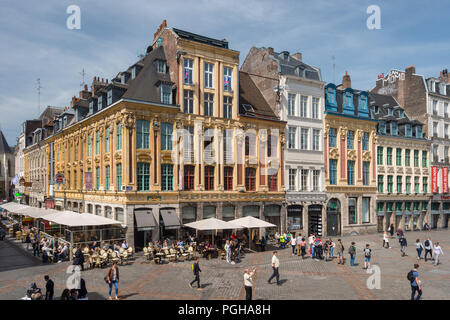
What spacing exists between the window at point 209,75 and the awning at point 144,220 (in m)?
12.5

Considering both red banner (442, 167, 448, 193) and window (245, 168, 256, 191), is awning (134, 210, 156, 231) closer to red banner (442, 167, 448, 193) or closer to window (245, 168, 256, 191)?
window (245, 168, 256, 191)

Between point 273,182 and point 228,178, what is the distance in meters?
5.41

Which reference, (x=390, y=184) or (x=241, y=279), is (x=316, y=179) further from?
(x=241, y=279)

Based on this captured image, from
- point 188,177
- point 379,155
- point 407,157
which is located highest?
point 379,155

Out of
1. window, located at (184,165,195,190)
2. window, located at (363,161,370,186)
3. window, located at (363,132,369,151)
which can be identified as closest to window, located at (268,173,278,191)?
window, located at (184,165,195,190)

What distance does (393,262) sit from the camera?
2611 centimetres

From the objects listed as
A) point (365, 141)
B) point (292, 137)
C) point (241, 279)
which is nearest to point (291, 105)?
point (292, 137)

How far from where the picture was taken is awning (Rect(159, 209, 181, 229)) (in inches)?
1178

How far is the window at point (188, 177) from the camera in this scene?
32116mm

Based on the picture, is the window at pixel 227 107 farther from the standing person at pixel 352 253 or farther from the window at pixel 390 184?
the window at pixel 390 184

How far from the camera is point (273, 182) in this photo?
3741cm

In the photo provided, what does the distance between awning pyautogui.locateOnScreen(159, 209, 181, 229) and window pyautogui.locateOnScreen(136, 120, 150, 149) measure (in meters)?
5.52
